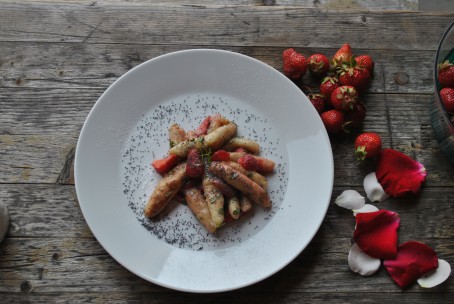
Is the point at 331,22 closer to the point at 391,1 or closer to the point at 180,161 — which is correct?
the point at 391,1

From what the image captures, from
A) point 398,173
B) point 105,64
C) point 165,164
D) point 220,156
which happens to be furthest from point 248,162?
point 105,64

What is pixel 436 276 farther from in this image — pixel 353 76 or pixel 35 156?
pixel 35 156

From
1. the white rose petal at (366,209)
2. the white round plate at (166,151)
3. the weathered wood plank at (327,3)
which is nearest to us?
the white round plate at (166,151)

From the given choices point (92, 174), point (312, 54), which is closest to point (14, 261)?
point (92, 174)

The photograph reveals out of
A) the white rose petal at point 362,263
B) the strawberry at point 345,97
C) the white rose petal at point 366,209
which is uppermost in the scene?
the strawberry at point 345,97

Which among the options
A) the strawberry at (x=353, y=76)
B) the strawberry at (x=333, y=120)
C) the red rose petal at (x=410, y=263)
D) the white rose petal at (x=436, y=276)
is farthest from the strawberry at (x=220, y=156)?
the white rose petal at (x=436, y=276)

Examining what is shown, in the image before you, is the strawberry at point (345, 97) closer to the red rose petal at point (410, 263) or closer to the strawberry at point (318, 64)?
the strawberry at point (318, 64)
